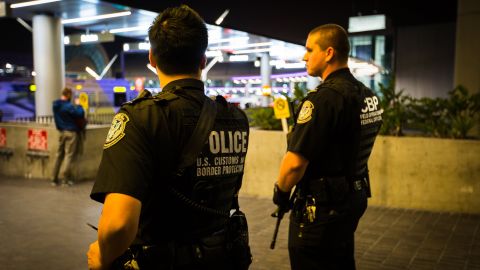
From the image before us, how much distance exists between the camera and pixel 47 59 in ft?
50.7

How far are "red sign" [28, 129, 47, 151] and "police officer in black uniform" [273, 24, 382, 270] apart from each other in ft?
27.0

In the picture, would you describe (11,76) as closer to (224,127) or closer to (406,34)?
(406,34)

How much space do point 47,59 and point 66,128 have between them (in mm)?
7445

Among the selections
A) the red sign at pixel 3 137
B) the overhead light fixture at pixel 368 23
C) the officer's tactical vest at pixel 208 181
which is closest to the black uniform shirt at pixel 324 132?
the officer's tactical vest at pixel 208 181

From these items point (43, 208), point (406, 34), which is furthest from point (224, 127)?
point (406, 34)

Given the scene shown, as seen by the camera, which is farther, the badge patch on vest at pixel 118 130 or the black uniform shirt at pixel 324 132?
the black uniform shirt at pixel 324 132

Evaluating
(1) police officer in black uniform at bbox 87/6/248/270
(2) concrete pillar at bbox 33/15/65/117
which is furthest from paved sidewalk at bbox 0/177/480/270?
(2) concrete pillar at bbox 33/15/65/117

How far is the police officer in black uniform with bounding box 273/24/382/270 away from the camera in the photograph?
9.21 feet

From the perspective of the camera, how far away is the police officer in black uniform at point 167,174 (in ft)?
5.48

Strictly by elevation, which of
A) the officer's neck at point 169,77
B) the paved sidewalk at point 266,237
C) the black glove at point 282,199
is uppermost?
the officer's neck at point 169,77

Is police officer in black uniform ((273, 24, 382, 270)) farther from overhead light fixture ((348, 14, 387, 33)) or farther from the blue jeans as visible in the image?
overhead light fixture ((348, 14, 387, 33))

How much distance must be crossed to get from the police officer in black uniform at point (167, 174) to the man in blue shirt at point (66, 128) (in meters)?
7.64

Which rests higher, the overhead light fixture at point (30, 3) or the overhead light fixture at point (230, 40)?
the overhead light fixture at point (30, 3)

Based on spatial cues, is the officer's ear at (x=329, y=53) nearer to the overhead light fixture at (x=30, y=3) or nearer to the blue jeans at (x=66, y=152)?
the blue jeans at (x=66, y=152)
